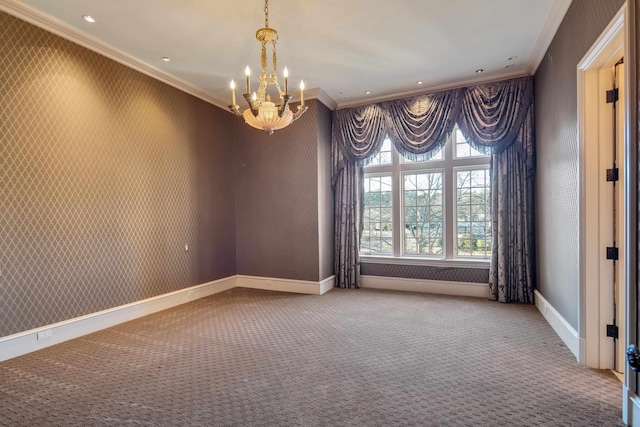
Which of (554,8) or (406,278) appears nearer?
(554,8)

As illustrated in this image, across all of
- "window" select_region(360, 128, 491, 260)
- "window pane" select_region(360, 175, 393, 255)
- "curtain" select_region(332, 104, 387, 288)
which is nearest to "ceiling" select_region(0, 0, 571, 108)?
"curtain" select_region(332, 104, 387, 288)

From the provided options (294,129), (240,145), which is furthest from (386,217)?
(240,145)

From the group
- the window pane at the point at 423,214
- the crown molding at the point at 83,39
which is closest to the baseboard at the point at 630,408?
the window pane at the point at 423,214

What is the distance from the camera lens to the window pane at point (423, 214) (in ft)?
17.9

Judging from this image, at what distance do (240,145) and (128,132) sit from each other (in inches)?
81.7

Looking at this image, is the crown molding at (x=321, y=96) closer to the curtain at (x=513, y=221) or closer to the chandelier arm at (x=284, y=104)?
the chandelier arm at (x=284, y=104)

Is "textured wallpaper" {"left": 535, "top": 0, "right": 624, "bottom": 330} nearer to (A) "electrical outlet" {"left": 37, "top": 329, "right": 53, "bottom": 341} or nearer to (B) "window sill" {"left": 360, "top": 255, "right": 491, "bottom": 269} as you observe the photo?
(B) "window sill" {"left": 360, "top": 255, "right": 491, "bottom": 269}

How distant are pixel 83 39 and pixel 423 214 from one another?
5.14 m

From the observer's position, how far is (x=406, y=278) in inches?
218

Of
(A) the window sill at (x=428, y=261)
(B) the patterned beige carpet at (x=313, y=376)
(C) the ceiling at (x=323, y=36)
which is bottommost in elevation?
(B) the patterned beige carpet at (x=313, y=376)

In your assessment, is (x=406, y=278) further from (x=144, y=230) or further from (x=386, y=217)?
(x=144, y=230)

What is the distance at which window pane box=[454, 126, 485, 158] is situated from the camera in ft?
17.2

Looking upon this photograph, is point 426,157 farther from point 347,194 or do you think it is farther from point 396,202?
point 347,194

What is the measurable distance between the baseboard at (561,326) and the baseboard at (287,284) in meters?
3.06
